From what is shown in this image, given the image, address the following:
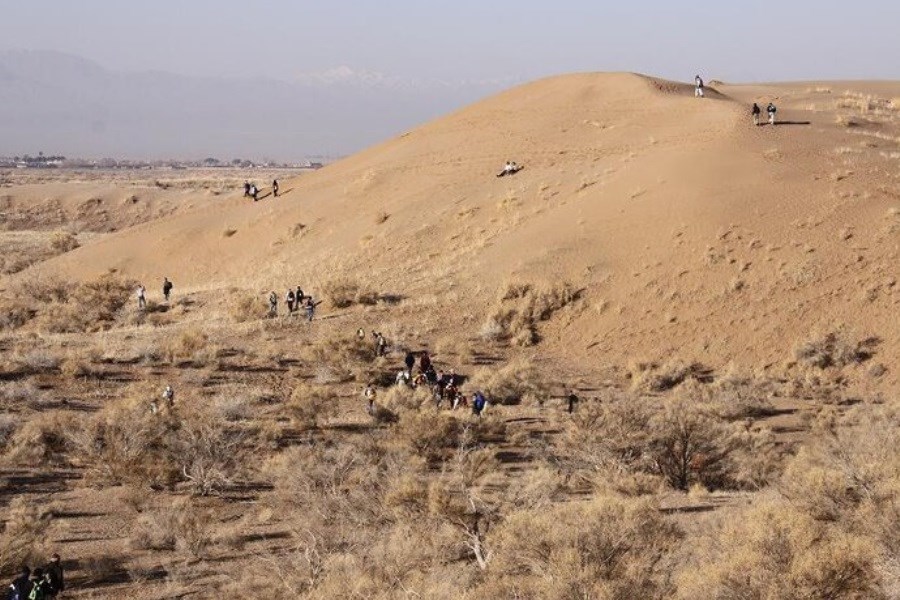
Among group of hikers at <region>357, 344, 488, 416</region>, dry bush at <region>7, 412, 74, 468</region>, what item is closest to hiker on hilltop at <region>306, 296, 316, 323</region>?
group of hikers at <region>357, 344, 488, 416</region>

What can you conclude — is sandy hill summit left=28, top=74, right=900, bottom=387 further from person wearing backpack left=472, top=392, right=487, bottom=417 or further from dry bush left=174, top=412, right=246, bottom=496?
dry bush left=174, top=412, right=246, bottom=496

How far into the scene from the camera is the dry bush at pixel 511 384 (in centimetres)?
2114

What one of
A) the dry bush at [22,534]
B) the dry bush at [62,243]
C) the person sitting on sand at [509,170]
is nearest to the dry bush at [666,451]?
the dry bush at [22,534]

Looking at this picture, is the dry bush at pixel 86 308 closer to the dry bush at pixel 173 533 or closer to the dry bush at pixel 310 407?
the dry bush at pixel 310 407

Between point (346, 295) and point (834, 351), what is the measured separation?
1473 cm

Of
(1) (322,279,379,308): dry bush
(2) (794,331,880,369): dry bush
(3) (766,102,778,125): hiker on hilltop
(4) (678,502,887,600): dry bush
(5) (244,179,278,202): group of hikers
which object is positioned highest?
(3) (766,102,778,125): hiker on hilltop

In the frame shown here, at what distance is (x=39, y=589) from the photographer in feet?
35.1

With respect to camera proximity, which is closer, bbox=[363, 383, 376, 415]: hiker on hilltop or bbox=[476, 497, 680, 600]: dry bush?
bbox=[476, 497, 680, 600]: dry bush

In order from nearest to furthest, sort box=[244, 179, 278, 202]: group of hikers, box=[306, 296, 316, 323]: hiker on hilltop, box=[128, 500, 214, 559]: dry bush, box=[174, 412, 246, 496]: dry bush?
box=[128, 500, 214, 559]: dry bush < box=[174, 412, 246, 496]: dry bush < box=[306, 296, 316, 323]: hiker on hilltop < box=[244, 179, 278, 202]: group of hikers

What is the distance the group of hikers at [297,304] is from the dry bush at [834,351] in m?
14.3

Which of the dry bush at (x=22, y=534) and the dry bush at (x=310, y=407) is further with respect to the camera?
the dry bush at (x=310, y=407)

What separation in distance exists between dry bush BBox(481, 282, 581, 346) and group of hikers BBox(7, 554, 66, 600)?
1543 centimetres

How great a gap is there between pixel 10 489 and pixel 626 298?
680 inches

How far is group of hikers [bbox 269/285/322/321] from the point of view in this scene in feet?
88.8
